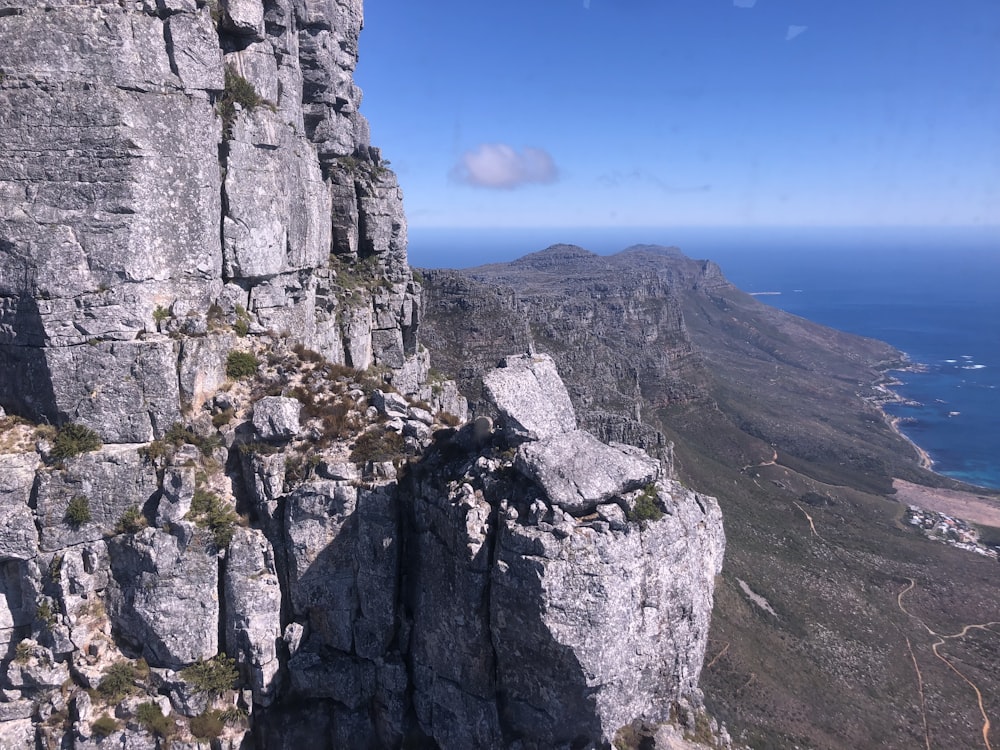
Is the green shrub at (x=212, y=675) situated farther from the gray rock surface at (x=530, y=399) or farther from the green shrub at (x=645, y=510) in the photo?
the green shrub at (x=645, y=510)

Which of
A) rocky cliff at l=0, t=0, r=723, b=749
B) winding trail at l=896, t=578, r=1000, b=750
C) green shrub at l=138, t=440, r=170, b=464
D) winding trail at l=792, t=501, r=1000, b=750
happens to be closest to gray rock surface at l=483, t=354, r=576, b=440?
rocky cliff at l=0, t=0, r=723, b=749

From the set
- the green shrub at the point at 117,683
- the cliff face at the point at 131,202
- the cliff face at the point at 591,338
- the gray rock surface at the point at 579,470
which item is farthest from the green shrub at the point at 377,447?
the cliff face at the point at 591,338

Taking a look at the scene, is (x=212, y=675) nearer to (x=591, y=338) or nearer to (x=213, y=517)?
(x=213, y=517)

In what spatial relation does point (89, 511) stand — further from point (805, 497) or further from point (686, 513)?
point (805, 497)

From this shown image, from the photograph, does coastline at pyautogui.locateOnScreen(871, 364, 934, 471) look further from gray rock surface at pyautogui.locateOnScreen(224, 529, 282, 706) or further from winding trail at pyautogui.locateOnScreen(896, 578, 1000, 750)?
gray rock surface at pyautogui.locateOnScreen(224, 529, 282, 706)

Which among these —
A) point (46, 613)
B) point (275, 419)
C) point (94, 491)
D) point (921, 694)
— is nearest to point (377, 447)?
point (275, 419)

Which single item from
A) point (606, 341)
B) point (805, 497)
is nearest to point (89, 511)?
point (805, 497)
